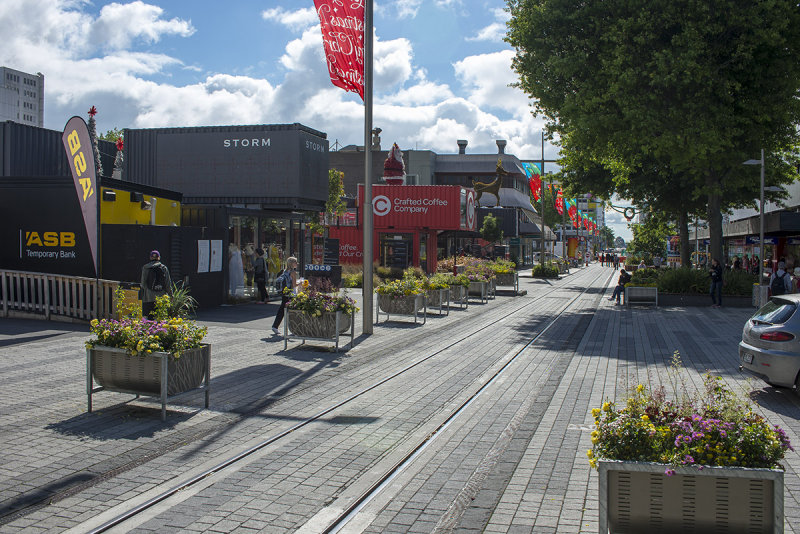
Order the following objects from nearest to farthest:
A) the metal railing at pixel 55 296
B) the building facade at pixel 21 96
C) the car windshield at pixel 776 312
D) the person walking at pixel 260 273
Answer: the car windshield at pixel 776 312 < the metal railing at pixel 55 296 < the person walking at pixel 260 273 < the building facade at pixel 21 96

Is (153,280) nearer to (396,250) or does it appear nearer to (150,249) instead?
(150,249)

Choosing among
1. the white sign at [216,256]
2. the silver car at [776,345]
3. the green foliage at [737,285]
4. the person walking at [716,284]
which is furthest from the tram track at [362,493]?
the green foliage at [737,285]

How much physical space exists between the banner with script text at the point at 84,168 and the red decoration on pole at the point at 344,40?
5.07 metres

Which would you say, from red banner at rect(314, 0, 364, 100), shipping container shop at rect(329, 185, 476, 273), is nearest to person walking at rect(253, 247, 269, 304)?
red banner at rect(314, 0, 364, 100)

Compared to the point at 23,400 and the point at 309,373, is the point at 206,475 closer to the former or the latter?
the point at 23,400

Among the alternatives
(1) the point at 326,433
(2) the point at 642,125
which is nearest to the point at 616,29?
(2) the point at 642,125

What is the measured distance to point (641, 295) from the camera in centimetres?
2508

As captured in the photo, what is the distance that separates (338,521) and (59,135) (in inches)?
1125

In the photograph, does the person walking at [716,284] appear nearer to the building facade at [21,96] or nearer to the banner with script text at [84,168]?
the banner with script text at [84,168]

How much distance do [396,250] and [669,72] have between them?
17.6m

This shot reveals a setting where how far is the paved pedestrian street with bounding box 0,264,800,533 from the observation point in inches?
198

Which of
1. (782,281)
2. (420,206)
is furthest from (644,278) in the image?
(420,206)

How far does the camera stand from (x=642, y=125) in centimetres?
2377

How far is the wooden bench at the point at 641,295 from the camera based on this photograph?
24.9m
